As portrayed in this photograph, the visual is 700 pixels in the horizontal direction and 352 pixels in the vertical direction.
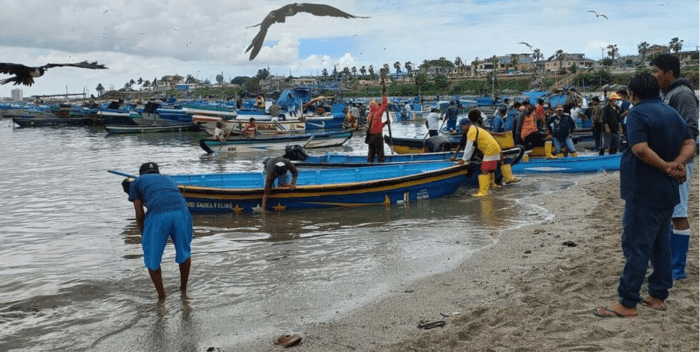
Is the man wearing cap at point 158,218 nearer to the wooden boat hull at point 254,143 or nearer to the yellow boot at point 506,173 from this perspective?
the yellow boot at point 506,173

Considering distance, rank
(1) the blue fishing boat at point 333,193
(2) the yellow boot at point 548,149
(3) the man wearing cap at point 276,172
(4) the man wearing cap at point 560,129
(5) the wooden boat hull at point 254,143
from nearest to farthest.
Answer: (3) the man wearing cap at point 276,172
(1) the blue fishing boat at point 333,193
(4) the man wearing cap at point 560,129
(2) the yellow boot at point 548,149
(5) the wooden boat hull at point 254,143

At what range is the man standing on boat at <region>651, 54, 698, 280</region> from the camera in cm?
520

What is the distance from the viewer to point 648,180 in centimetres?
459

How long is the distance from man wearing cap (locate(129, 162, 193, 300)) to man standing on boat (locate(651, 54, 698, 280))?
15.4 ft

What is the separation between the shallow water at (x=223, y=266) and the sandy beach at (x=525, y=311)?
1.46ft

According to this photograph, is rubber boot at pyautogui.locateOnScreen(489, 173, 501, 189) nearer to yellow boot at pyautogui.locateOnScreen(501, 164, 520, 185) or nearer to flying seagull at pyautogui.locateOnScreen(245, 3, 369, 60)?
yellow boot at pyautogui.locateOnScreen(501, 164, 520, 185)

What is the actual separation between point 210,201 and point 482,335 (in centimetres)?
831

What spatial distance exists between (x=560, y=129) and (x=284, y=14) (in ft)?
39.2

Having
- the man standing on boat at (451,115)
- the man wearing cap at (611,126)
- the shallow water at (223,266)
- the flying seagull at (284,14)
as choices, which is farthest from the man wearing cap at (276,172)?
the man standing on boat at (451,115)

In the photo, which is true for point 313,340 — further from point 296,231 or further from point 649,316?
point 296,231

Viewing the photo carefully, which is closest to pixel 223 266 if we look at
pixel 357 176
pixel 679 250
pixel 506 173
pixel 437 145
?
pixel 679 250

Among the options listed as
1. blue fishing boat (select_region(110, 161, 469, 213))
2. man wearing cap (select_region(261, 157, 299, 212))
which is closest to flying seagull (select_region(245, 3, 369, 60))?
man wearing cap (select_region(261, 157, 299, 212))

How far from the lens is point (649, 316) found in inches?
183

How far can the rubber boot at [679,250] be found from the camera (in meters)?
5.26
